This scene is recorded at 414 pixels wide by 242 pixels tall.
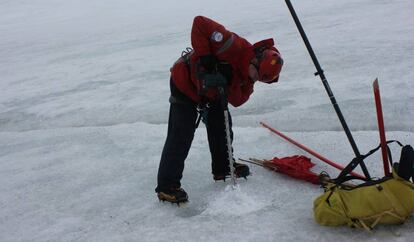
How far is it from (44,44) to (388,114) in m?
10.2

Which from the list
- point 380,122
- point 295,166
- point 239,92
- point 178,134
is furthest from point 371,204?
point 178,134

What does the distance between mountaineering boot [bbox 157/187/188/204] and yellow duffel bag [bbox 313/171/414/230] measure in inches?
43.5

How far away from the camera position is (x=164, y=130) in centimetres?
534

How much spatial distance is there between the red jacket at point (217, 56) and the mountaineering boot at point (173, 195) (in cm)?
71

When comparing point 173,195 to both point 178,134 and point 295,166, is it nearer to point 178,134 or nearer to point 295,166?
point 178,134

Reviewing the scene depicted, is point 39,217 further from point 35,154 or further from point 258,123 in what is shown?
point 258,123

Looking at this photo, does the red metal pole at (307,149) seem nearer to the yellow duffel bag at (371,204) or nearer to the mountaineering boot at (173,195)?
the yellow duffel bag at (371,204)

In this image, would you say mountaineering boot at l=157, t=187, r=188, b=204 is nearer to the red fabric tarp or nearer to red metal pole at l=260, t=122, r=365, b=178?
the red fabric tarp

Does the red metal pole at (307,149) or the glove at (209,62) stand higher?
the glove at (209,62)

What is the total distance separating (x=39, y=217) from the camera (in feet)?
12.1

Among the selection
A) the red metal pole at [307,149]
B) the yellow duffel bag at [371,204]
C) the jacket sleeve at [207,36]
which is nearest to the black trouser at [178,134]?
the jacket sleeve at [207,36]

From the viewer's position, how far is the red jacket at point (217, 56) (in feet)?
10.3

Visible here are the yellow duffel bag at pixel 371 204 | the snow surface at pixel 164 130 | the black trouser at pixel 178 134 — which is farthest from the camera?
the black trouser at pixel 178 134

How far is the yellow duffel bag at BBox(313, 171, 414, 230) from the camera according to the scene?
2.70 meters
